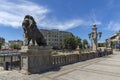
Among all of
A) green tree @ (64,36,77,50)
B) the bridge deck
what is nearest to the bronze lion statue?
the bridge deck

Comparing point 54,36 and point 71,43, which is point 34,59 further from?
point 54,36

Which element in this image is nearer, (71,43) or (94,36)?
(94,36)

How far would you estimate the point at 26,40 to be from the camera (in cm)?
941

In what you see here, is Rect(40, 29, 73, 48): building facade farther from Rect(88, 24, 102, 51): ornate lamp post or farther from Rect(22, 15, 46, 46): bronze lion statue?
Rect(22, 15, 46, 46): bronze lion statue

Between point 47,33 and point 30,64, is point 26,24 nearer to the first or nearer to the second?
point 30,64

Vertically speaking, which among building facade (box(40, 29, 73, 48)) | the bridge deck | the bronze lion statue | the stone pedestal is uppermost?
building facade (box(40, 29, 73, 48))

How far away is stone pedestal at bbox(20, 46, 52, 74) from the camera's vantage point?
9039 millimetres

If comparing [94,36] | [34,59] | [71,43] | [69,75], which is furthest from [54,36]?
[69,75]

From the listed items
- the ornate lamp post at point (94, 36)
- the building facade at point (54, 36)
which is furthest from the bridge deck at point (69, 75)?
the building facade at point (54, 36)

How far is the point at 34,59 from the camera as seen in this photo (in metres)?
9.44

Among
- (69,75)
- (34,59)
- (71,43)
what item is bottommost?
(69,75)

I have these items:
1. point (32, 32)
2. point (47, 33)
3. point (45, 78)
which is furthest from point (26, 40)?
point (47, 33)

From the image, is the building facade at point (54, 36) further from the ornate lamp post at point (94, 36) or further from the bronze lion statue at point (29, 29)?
the bronze lion statue at point (29, 29)

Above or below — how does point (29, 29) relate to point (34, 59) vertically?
above
